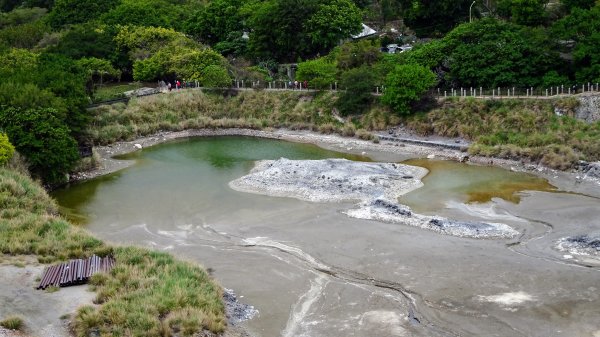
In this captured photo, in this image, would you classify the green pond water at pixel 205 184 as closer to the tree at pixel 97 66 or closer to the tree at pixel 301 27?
the tree at pixel 97 66

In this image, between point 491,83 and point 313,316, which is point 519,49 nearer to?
point 491,83

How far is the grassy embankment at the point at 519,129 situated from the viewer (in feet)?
170

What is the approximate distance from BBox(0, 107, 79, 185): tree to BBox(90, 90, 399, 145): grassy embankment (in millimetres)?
13546

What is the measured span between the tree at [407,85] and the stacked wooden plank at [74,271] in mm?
38907

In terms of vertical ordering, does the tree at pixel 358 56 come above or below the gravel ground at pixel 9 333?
above

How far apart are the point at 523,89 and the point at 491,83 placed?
3.06 metres

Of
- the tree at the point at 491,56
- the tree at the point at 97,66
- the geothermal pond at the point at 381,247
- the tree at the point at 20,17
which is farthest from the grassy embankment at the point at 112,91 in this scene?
the tree at the point at 20,17

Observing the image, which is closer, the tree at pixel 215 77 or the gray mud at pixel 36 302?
the gray mud at pixel 36 302

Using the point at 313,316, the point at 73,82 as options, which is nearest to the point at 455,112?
the point at 73,82

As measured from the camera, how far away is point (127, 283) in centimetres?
2819

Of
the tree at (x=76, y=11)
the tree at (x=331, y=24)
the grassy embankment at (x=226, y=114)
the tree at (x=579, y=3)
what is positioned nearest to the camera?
the grassy embankment at (x=226, y=114)

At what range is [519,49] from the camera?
63.4m

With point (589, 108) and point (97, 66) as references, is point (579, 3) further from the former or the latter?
point (97, 66)

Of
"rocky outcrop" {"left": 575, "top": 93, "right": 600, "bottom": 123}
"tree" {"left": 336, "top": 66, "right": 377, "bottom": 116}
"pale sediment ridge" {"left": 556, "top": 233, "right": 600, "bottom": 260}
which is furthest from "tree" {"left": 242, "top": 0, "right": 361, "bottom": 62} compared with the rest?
"pale sediment ridge" {"left": 556, "top": 233, "right": 600, "bottom": 260}
